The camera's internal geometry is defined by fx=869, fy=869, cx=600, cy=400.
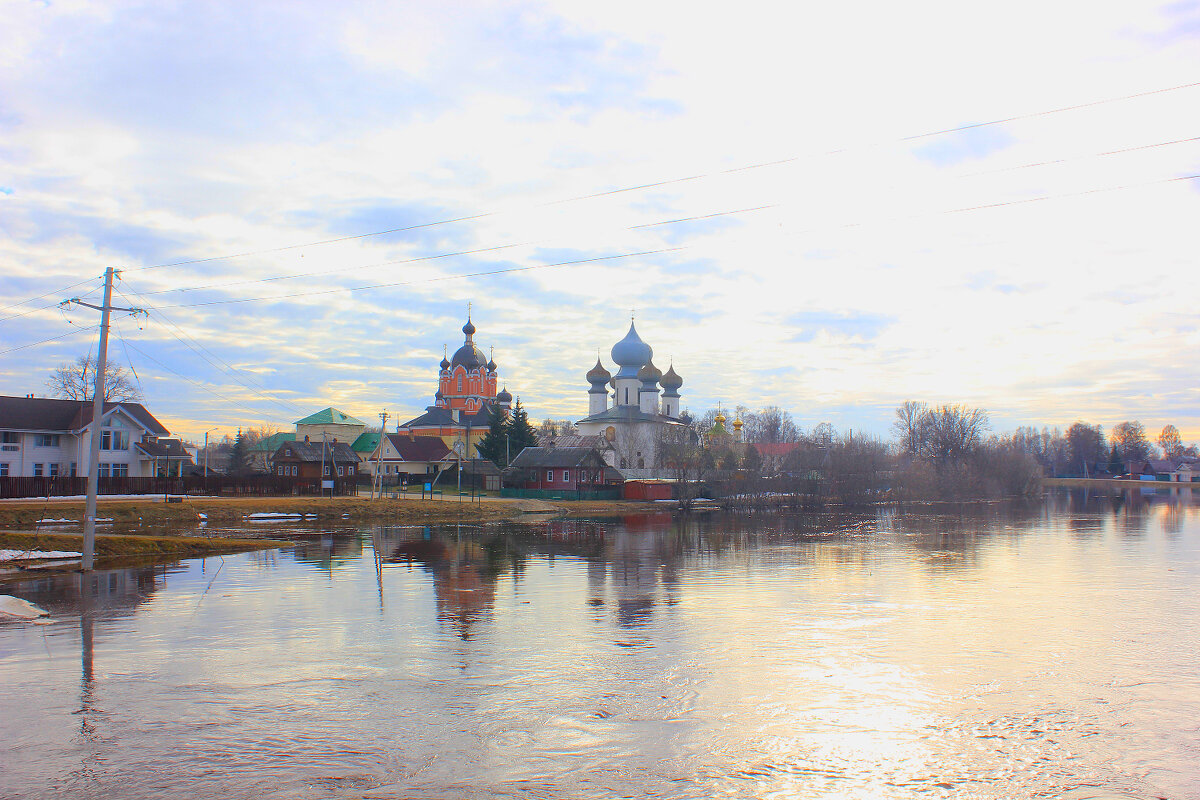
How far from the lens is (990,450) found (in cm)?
9531

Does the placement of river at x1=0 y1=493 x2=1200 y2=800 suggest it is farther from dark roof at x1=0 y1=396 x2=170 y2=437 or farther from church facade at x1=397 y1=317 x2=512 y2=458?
church facade at x1=397 y1=317 x2=512 y2=458

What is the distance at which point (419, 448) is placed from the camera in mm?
93500

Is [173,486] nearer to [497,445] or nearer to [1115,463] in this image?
[497,445]

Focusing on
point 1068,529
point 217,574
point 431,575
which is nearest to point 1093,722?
point 431,575

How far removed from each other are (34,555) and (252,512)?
69.1 ft

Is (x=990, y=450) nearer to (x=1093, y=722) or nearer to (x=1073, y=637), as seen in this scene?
(x=1073, y=637)

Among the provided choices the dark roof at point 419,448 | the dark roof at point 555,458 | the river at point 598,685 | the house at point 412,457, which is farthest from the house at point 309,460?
the river at point 598,685

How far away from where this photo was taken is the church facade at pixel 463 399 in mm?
104625

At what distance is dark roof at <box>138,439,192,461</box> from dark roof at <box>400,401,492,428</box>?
46.5 meters

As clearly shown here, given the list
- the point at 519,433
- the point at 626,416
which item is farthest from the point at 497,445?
the point at 626,416

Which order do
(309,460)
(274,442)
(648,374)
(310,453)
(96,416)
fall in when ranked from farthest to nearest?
(274,442) < (648,374) < (310,453) < (309,460) < (96,416)

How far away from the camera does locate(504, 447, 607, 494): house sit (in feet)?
237

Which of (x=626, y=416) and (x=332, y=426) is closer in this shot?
(x=626, y=416)

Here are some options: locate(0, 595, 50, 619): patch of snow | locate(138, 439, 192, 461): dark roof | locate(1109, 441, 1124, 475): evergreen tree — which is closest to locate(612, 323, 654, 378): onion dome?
locate(138, 439, 192, 461): dark roof
